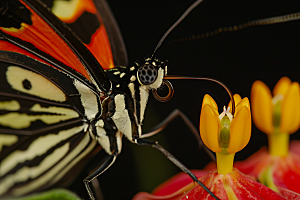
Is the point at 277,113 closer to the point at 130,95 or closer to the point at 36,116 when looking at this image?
Answer: the point at 130,95

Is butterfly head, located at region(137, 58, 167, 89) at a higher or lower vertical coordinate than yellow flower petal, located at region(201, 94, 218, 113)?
higher

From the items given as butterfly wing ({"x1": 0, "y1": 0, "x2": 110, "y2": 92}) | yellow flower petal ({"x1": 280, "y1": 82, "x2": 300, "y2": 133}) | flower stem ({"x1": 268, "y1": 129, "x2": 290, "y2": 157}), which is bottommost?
flower stem ({"x1": 268, "y1": 129, "x2": 290, "y2": 157})

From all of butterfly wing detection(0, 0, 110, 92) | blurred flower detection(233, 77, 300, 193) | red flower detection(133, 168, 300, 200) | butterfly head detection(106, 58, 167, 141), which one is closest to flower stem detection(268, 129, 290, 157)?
blurred flower detection(233, 77, 300, 193)

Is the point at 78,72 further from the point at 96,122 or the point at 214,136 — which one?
the point at 214,136

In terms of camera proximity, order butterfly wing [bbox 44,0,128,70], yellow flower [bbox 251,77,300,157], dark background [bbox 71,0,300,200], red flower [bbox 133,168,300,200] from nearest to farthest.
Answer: red flower [bbox 133,168,300,200] < yellow flower [bbox 251,77,300,157] < butterfly wing [bbox 44,0,128,70] < dark background [bbox 71,0,300,200]

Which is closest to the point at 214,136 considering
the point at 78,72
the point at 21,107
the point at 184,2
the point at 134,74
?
the point at 134,74

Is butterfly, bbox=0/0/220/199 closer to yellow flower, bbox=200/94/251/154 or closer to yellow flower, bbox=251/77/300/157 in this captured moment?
yellow flower, bbox=200/94/251/154

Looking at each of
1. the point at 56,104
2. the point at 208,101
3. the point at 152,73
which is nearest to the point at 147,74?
the point at 152,73
